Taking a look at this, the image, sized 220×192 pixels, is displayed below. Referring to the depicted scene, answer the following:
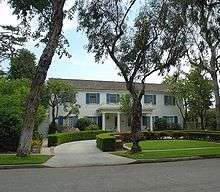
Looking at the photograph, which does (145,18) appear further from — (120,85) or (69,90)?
(120,85)

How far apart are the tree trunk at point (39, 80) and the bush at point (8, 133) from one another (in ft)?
21.4

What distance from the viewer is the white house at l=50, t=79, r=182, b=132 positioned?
5781cm

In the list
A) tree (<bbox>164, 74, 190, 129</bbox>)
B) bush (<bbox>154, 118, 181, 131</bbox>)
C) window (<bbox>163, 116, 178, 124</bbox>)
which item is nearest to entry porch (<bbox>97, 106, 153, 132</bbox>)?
bush (<bbox>154, 118, 181, 131</bbox>)

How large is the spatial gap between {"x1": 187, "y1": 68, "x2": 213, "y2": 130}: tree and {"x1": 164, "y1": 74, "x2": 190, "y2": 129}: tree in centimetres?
93

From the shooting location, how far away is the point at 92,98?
5853 cm

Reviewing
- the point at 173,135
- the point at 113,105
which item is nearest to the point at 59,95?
the point at 113,105

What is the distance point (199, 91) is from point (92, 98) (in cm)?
1463

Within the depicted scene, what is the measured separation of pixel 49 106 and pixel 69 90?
350cm

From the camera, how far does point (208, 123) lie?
196ft

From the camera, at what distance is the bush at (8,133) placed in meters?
27.1

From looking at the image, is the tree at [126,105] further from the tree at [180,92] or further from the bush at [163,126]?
the tree at [180,92]

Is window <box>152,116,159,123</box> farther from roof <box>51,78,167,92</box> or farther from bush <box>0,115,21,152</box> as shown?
bush <box>0,115,21,152</box>

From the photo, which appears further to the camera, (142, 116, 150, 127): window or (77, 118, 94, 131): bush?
(142, 116, 150, 127): window

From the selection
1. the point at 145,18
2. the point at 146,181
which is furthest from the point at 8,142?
the point at 146,181
